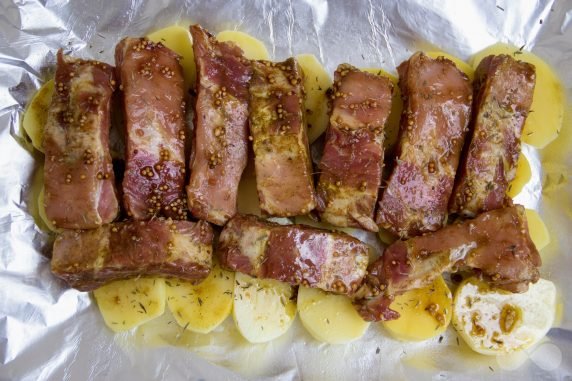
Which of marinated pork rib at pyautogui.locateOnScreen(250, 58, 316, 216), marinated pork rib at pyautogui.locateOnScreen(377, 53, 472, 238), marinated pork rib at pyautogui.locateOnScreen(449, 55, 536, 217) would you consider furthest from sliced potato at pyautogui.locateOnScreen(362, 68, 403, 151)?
marinated pork rib at pyautogui.locateOnScreen(250, 58, 316, 216)

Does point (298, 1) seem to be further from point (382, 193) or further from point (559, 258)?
point (559, 258)

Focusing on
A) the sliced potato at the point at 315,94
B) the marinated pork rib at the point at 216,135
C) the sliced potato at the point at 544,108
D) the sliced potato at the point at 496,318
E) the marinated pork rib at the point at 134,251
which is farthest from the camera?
the sliced potato at the point at 544,108

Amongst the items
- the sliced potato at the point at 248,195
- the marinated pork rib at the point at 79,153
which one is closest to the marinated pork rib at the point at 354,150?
the sliced potato at the point at 248,195

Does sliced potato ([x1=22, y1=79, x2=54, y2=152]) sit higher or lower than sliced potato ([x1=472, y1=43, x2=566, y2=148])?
lower

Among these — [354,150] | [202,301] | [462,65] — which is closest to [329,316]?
[202,301]

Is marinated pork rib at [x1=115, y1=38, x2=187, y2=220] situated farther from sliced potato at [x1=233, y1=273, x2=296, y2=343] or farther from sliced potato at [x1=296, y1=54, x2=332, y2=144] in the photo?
sliced potato at [x1=296, y1=54, x2=332, y2=144]

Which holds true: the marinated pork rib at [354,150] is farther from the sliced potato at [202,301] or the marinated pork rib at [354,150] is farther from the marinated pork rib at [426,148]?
the sliced potato at [202,301]
